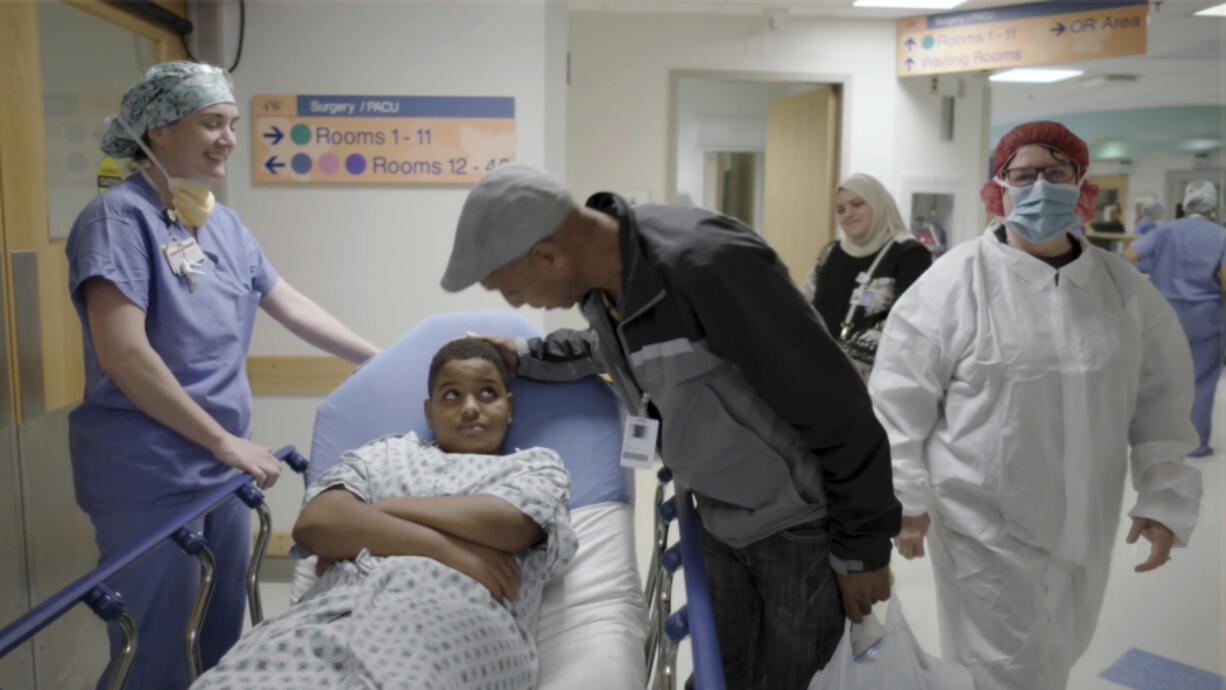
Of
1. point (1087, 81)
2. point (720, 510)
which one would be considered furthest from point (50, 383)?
point (1087, 81)

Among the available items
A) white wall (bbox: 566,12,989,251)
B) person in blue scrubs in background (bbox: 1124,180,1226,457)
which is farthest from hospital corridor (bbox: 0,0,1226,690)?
person in blue scrubs in background (bbox: 1124,180,1226,457)

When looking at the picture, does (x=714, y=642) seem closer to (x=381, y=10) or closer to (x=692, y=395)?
(x=692, y=395)

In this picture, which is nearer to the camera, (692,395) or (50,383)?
(692,395)

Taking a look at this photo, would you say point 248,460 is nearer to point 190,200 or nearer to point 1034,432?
point 190,200

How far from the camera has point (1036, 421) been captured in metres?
1.75

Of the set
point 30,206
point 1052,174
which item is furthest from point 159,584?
point 1052,174

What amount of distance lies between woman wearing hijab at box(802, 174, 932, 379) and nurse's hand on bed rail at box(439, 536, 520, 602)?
5.93ft

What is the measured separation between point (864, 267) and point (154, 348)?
2.43 m

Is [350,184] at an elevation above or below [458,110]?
below

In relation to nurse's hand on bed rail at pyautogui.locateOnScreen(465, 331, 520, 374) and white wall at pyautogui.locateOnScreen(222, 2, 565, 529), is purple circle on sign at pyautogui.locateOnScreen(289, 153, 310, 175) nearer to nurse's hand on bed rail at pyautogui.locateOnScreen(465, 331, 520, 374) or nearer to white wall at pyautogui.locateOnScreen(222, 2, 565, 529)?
white wall at pyautogui.locateOnScreen(222, 2, 565, 529)

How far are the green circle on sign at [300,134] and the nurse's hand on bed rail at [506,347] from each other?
160 centimetres

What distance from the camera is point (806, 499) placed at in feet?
4.73

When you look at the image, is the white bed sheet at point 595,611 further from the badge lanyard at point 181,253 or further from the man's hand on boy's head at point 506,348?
the badge lanyard at point 181,253

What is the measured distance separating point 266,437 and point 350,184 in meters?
1.07
